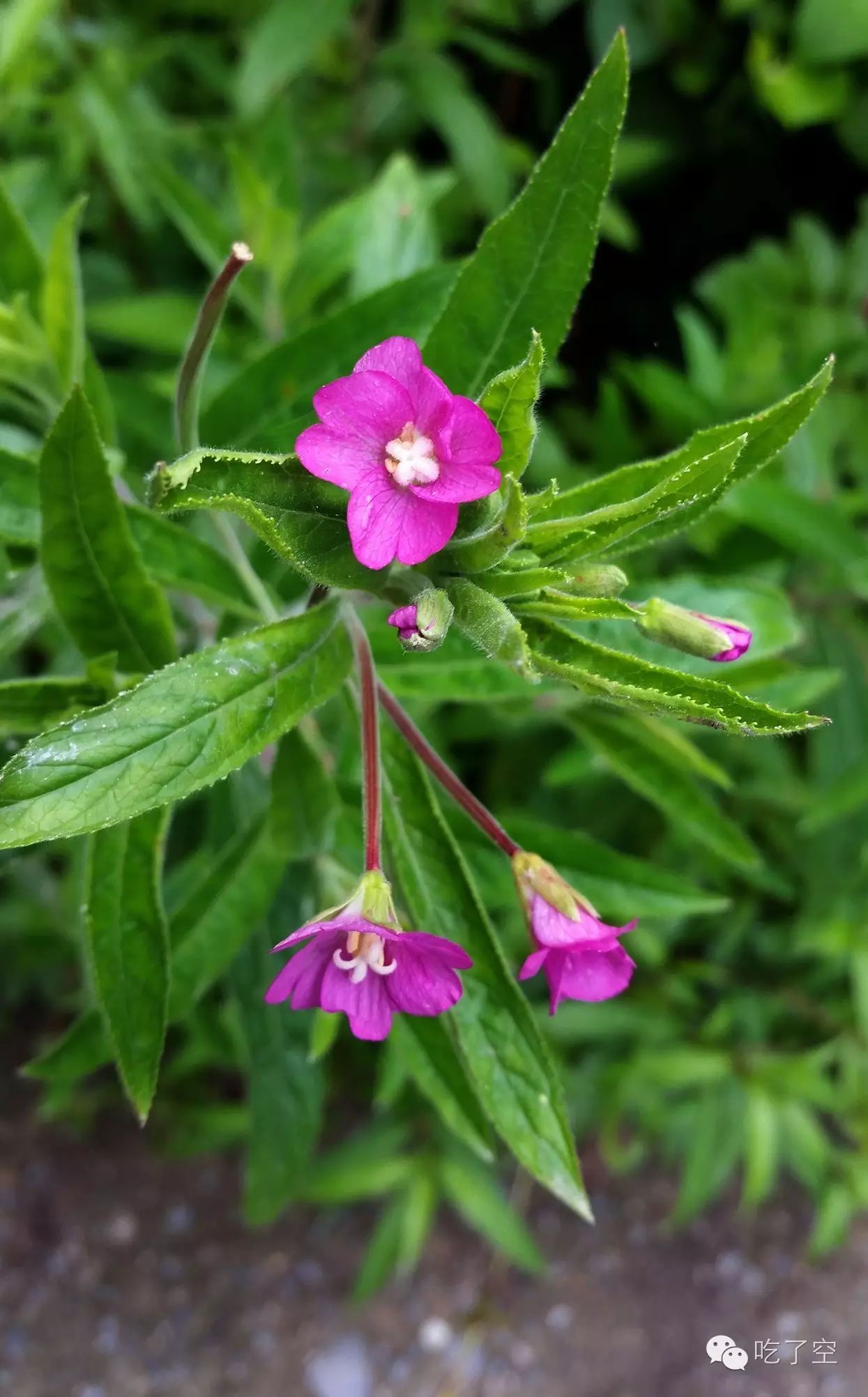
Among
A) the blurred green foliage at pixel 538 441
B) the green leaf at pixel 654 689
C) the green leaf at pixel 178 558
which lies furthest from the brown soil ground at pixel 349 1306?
the green leaf at pixel 654 689

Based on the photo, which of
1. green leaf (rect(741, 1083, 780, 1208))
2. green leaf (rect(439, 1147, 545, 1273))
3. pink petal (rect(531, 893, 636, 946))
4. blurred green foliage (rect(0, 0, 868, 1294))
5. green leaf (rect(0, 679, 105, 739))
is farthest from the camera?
green leaf (rect(439, 1147, 545, 1273))

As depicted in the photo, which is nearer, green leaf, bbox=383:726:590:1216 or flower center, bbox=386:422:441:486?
flower center, bbox=386:422:441:486

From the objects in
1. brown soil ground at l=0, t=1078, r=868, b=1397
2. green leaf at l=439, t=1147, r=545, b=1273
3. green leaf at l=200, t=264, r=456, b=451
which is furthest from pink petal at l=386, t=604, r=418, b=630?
brown soil ground at l=0, t=1078, r=868, b=1397

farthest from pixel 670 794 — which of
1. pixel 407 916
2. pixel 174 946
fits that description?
pixel 174 946

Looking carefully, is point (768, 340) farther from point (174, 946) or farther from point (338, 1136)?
point (338, 1136)

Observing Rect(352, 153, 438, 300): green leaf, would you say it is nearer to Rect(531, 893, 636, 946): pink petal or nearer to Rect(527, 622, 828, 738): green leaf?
Rect(527, 622, 828, 738): green leaf

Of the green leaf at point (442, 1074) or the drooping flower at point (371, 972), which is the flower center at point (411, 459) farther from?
the green leaf at point (442, 1074)

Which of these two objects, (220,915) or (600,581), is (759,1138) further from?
(600,581)
